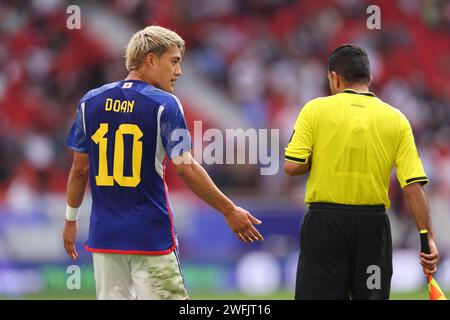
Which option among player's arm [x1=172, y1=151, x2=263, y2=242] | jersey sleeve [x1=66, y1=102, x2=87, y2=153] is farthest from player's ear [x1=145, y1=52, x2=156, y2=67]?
player's arm [x1=172, y1=151, x2=263, y2=242]

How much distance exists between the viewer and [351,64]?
19.5 ft

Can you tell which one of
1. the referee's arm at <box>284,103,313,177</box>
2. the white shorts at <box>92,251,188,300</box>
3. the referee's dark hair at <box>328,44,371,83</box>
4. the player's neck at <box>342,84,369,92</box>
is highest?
the referee's dark hair at <box>328,44,371,83</box>

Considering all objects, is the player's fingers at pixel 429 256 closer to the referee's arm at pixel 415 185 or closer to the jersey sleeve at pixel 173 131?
the referee's arm at pixel 415 185

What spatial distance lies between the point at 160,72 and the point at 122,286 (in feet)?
4.10

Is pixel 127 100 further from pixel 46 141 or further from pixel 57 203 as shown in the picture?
pixel 46 141

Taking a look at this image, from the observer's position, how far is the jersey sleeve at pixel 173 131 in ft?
18.3

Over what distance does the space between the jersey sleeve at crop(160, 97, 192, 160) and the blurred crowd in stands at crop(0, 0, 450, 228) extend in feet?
36.0

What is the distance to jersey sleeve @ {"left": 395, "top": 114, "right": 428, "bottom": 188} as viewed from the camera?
584 cm

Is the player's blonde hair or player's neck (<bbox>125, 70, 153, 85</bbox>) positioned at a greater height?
the player's blonde hair

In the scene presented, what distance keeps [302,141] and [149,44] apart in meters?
1.04

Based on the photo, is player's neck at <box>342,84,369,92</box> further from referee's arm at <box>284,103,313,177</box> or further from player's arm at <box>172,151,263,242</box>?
player's arm at <box>172,151,263,242</box>

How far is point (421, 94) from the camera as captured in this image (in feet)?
63.2

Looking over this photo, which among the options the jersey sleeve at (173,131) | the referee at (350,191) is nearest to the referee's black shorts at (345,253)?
the referee at (350,191)
